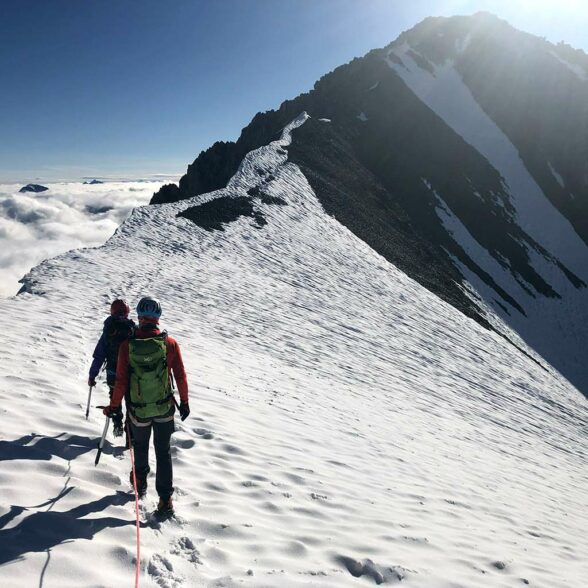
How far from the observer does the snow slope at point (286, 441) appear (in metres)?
4.68

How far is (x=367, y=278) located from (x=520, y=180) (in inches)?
2094

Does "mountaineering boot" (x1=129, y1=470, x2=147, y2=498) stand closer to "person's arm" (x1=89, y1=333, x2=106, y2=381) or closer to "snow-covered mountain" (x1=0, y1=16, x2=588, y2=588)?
"snow-covered mountain" (x1=0, y1=16, x2=588, y2=588)

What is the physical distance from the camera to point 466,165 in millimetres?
62938

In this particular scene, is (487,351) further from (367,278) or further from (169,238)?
(169,238)

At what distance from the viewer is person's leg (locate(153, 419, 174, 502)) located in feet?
16.7

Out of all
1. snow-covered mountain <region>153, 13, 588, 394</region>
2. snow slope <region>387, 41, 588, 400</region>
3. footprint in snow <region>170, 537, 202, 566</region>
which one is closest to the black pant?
footprint in snow <region>170, 537, 202, 566</region>

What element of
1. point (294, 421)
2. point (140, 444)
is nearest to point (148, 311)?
point (140, 444)

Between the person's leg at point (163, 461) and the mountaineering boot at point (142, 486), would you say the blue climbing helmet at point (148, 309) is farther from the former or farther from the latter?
the mountaineering boot at point (142, 486)

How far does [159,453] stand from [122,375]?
1039mm

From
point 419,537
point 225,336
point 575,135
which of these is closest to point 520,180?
point 575,135

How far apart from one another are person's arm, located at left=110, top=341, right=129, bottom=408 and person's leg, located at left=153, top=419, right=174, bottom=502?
537mm

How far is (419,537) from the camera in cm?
602

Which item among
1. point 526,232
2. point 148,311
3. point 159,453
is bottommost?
point 159,453

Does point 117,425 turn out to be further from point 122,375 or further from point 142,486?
point 122,375
